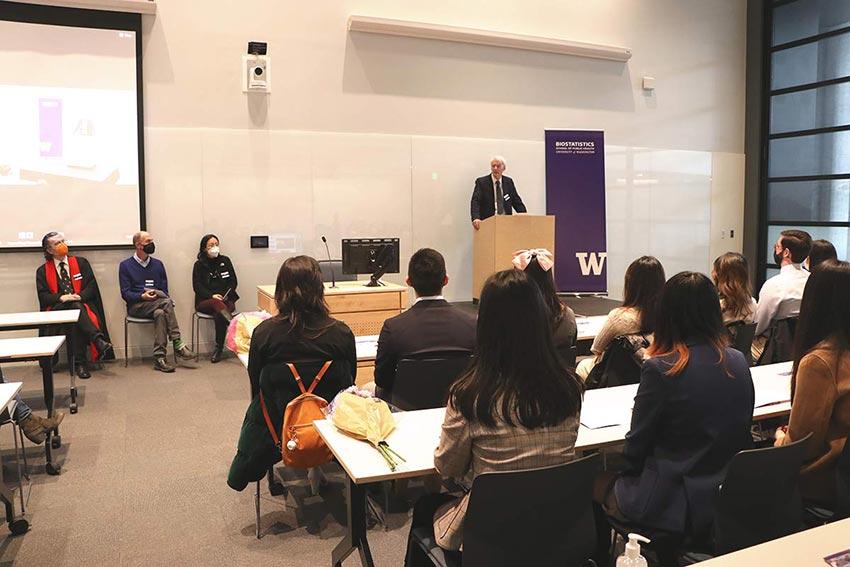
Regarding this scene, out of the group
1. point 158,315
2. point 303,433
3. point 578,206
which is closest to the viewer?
point 303,433

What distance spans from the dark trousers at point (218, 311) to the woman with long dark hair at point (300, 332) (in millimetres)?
3975

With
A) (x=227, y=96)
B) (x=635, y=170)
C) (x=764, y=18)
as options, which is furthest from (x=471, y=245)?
(x=764, y=18)

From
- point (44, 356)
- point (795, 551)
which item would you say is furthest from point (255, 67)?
point (795, 551)

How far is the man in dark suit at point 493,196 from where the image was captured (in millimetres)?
7996

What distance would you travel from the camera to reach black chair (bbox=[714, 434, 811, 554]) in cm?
192

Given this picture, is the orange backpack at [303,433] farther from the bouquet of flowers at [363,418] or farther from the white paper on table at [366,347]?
the white paper on table at [366,347]

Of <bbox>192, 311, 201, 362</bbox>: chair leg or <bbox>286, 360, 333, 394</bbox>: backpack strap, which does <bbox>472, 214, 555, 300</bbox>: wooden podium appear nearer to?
<bbox>192, 311, 201, 362</bbox>: chair leg

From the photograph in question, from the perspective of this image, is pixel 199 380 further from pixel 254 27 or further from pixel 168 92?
pixel 254 27

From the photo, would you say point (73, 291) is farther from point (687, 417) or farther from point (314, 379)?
point (687, 417)

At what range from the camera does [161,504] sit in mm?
3508

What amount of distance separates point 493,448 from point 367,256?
3.94 m

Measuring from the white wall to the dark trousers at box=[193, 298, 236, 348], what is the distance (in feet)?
1.33

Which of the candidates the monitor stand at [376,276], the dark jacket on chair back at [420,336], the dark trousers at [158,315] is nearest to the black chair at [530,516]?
the dark jacket on chair back at [420,336]

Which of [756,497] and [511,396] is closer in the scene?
[511,396]
